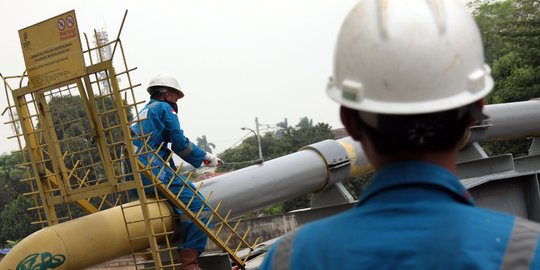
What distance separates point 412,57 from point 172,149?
4.68 metres

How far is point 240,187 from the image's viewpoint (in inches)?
258

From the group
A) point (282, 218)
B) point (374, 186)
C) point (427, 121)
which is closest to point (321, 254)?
point (374, 186)

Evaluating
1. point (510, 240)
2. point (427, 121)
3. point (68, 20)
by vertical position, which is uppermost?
point (68, 20)

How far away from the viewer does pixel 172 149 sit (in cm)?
606

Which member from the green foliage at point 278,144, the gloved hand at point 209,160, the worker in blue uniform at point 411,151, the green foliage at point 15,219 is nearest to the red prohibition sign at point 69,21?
the gloved hand at point 209,160

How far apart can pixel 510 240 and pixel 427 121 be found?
11.5 inches

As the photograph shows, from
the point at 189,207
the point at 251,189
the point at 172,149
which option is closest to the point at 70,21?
the point at 172,149

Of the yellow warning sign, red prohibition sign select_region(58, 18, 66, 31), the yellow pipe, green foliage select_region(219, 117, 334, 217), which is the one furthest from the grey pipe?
green foliage select_region(219, 117, 334, 217)

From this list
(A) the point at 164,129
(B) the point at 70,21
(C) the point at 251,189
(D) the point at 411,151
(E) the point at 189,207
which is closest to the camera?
(D) the point at 411,151

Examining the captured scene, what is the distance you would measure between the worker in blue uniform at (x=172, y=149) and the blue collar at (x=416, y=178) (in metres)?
4.02

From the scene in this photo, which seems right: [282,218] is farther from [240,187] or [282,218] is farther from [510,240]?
[510,240]

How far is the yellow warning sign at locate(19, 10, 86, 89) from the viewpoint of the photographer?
5.10m

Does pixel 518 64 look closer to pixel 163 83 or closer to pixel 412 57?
pixel 163 83

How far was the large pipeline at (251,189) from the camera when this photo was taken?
16.4 ft
